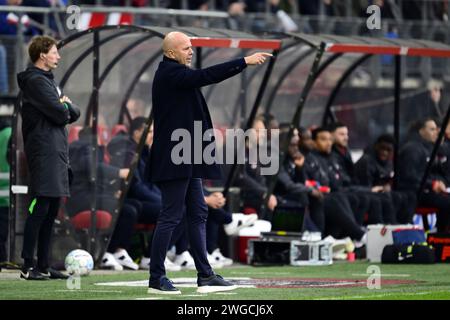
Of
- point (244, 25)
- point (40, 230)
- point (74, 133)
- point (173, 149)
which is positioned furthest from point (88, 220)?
point (244, 25)

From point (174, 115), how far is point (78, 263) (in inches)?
116

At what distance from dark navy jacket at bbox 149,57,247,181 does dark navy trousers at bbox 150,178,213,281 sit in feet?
0.36

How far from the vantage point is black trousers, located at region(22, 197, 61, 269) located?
1425 centimetres

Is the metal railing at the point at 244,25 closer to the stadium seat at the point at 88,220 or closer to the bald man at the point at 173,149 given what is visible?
the stadium seat at the point at 88,220

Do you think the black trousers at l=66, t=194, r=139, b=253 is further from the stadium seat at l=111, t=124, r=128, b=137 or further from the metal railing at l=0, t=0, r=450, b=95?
the metal railing at l=0, t=0, r=450, b=95

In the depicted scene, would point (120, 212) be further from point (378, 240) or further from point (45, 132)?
point (378, 240)

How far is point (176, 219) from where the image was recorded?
12.2 m

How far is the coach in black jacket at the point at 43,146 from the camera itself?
14.3m

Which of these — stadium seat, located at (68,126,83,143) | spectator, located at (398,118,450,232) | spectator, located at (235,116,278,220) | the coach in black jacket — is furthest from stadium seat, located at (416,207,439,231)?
the coach in black jacket

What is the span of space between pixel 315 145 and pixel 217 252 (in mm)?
2984

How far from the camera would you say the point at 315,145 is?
1973 cm

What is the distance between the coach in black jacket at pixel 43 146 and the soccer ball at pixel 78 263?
24cm

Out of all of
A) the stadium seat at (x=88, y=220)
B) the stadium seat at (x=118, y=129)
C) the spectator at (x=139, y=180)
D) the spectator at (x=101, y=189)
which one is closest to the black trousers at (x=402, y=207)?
the spectator at (x=139, y=180)
